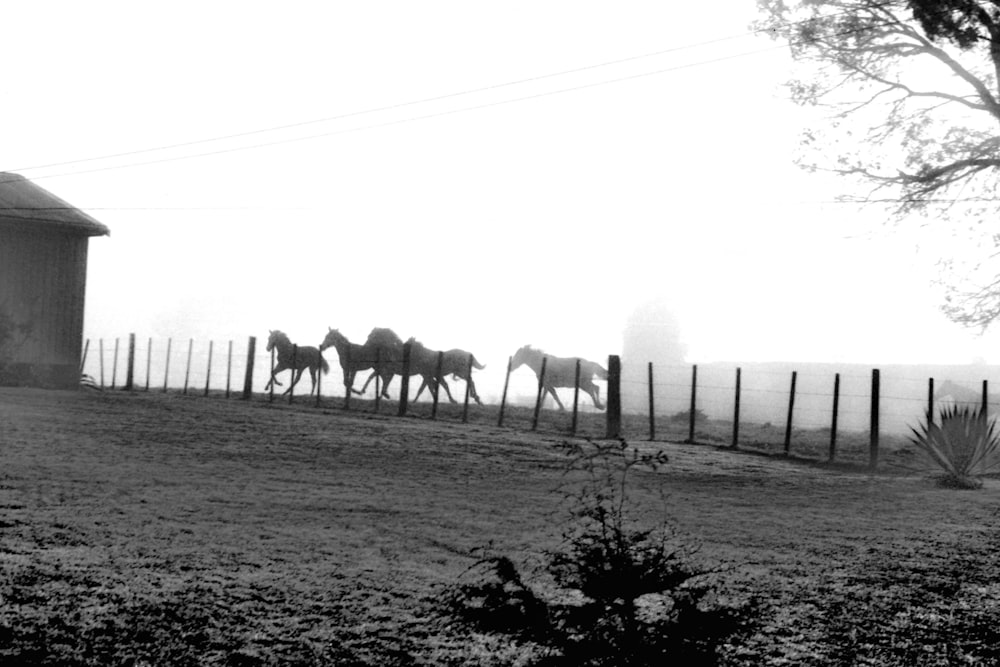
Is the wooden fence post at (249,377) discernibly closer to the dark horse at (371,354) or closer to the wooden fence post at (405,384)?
the dark horse at (371,354)

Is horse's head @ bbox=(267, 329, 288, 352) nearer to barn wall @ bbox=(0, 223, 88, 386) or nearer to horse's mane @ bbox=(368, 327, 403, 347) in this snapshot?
horse's mane @ bbox=(368, 327, 403, 347)

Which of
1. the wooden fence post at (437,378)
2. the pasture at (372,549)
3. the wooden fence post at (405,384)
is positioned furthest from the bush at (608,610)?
the wooden fence post at (405,384)

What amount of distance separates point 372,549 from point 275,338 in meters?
23.0

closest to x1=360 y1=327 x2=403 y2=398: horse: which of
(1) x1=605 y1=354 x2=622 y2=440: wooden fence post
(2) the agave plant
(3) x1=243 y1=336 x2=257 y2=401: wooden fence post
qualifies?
(3) x1=243 y1=336 x2=257 y2=401: wooden fence post

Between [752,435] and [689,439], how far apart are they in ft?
14.3

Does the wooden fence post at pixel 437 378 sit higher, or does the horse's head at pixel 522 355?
the horse's head at pixel 522 355

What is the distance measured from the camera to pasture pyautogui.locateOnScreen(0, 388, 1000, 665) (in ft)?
14.9

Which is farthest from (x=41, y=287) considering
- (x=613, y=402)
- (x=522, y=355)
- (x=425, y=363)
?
(x=613, y=402)

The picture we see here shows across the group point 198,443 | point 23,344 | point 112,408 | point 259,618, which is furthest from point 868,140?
point 23,344

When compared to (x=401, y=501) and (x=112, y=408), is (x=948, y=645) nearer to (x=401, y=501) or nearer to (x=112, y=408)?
(x=401, y=501)

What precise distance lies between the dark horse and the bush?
64.0 ft

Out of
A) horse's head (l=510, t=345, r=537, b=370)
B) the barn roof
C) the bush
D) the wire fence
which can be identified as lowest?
the bush

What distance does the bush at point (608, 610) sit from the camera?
4.53m

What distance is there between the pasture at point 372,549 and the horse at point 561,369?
11.9 metres
